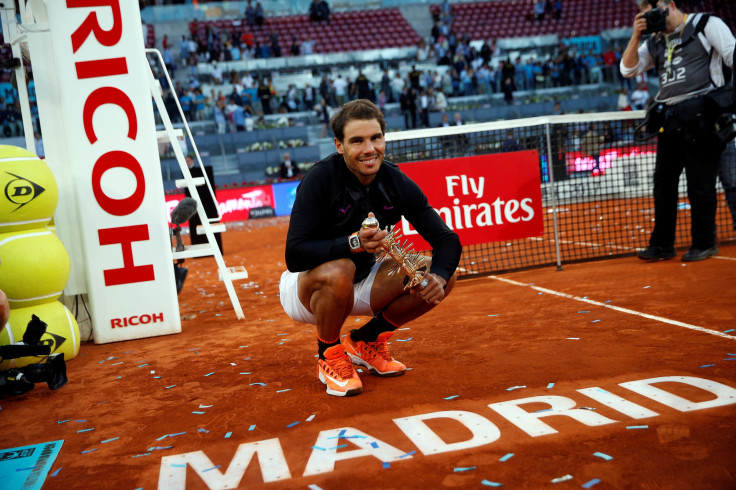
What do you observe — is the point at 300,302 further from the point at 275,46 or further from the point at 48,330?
the point at 275,46

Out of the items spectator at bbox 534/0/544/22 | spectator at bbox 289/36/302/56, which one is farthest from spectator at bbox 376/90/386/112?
spectator at bbox 534/0/544/22

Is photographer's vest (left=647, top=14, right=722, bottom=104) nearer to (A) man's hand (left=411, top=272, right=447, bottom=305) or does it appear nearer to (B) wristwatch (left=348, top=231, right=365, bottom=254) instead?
(A) man's hand (left=411, top=272, right=447, bottom=305)

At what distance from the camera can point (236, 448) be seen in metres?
2.84

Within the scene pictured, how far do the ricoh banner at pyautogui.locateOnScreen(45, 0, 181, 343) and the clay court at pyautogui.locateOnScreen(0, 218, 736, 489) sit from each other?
354mm

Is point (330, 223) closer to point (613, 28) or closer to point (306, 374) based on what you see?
point (306, 374)

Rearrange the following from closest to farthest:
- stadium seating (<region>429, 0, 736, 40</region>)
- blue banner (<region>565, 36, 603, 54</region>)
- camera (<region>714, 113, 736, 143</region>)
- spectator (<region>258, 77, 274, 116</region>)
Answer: camera (<region>714, 113, 736, 143</region>) → spectator (<region>258, 77, 274, 116</region>) → blue banner (<region>565, 36, 603, 54</region>) → stadium seating (<region>429, 0, 736, 40</region>)

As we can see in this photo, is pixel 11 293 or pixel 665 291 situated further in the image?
pixel 665 291

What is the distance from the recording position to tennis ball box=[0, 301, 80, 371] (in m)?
4.36

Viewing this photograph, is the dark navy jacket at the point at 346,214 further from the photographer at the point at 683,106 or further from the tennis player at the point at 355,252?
the photographer at the point at 683,106

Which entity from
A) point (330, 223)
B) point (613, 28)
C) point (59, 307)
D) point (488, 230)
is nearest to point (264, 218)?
point (488, 230)

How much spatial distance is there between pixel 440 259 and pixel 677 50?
4253 mm

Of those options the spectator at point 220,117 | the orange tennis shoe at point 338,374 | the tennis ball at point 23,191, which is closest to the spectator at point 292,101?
the spectator at point 220,117

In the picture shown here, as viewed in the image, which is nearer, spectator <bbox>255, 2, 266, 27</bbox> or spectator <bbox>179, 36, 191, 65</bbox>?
spectator <bbox>179, 36, 191, 65</bbox>

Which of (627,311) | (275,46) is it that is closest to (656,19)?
(627,311)
